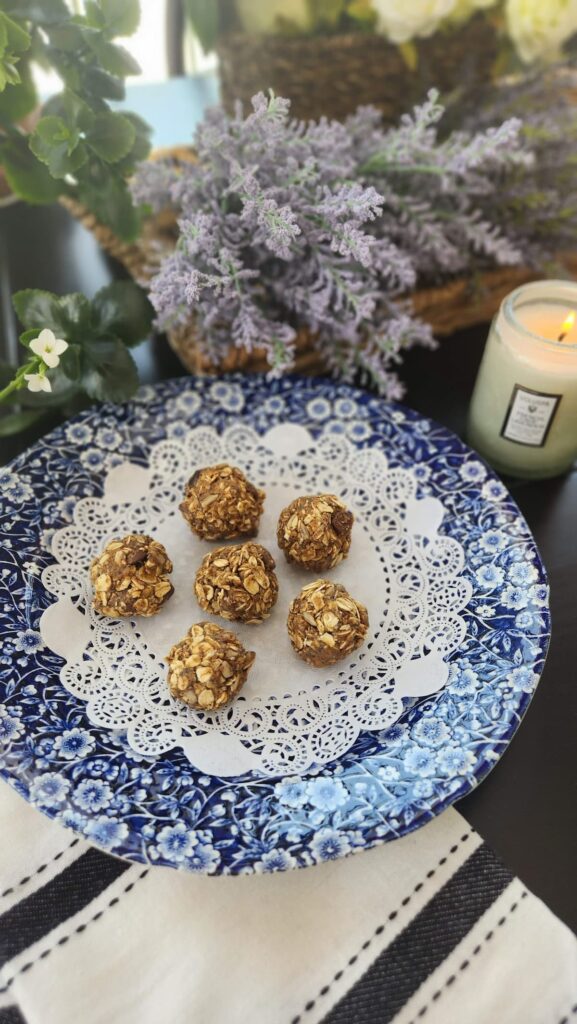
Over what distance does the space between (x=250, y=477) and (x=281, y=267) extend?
0.29 metres

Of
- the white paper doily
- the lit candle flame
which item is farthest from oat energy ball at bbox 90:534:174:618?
the lit candle flame

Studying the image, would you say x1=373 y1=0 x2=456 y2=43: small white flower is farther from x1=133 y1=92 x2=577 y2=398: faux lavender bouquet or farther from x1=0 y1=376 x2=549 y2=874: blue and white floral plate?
x1=0 y1=376 x2=549 y2=874: blue and white floral plate

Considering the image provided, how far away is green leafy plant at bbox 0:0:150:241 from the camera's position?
0.94m

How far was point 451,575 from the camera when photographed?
95cm

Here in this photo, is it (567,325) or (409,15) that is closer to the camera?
(567,325)

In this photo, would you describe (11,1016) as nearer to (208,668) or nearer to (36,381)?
(208,668)

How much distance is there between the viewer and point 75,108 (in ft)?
3.16

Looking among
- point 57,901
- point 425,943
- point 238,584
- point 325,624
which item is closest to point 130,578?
point 238,584

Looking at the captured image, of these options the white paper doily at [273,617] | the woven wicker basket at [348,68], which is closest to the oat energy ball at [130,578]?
the white paper doily at [273,617]

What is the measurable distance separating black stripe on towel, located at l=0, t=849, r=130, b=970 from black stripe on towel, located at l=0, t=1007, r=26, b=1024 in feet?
0.12

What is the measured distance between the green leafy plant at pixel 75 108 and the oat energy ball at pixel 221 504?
41cm

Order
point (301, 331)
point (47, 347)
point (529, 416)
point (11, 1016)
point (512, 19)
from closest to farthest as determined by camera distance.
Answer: point (11, 1016) → point (47, 347) → point (529, 416) → point (301, 331) → point (512, 19)

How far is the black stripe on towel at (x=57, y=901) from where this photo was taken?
0.71 metres

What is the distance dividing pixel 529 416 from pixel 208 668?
53cm
